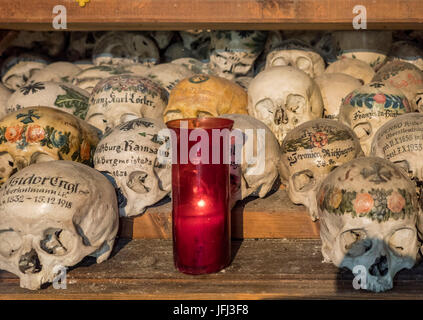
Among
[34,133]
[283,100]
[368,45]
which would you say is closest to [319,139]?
[283,100]

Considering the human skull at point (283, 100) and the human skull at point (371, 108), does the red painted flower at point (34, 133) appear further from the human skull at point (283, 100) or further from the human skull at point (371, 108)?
the human skull at point (371, 108)

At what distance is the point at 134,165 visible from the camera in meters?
2.01

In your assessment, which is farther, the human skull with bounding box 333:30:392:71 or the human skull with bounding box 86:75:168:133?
the human skull with bounding box 333:30:392:71

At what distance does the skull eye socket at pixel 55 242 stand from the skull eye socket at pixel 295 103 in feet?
4.07

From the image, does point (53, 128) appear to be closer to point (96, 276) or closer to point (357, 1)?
point (96, 276)

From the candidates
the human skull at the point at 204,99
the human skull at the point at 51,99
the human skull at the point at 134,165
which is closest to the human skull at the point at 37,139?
the human skull at the point at 134,165

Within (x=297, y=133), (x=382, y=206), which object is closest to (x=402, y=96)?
(x=297, y=133)

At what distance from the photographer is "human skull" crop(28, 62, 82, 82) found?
10.0ft

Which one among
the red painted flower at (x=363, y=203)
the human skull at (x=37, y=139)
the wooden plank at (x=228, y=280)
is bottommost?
the wooden plank at (x=228, y=280)

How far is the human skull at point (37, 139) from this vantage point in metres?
2.09

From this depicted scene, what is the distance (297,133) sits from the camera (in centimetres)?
210

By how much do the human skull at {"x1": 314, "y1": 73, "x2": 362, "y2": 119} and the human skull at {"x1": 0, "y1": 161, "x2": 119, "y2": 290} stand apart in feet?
4.38

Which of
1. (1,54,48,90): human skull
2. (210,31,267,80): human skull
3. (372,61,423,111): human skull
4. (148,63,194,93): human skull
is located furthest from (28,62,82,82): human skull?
(372,61,423,111): human skull

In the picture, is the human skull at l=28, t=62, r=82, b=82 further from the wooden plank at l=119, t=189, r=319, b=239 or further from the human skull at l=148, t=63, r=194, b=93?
the wooden plank at l=119, t=189, r=319, b=239
